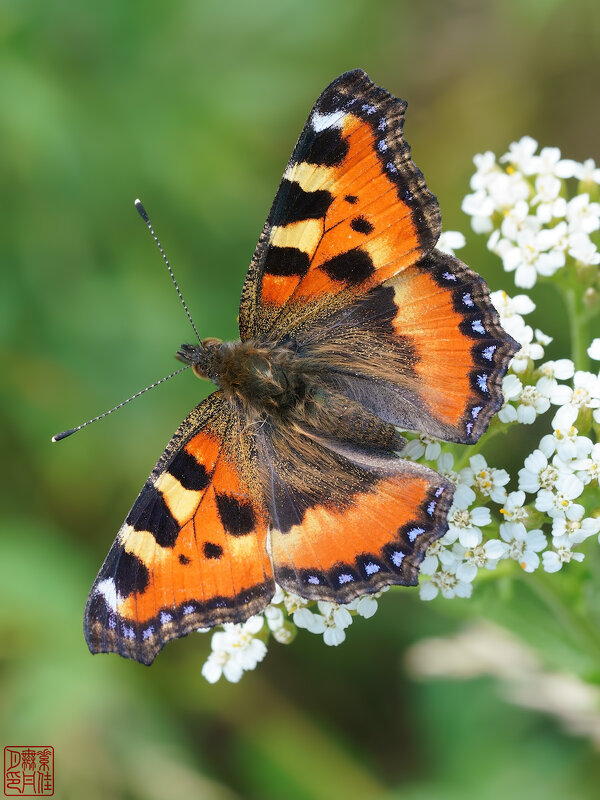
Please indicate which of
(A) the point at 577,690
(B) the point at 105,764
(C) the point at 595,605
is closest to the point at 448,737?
(A) the point at 577,690

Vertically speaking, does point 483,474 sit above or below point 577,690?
above

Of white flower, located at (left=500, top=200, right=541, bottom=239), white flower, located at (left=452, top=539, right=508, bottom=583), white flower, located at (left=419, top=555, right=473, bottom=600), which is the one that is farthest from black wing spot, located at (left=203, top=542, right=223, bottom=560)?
white flower, located at (left=500, top=200, right=541, bottom=239)

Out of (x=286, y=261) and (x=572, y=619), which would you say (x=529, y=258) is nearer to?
(x=286, y=261)

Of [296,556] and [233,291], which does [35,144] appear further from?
[296,556]

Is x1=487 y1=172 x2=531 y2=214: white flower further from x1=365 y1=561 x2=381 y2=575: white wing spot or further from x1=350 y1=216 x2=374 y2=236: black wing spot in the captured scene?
x1=365 y1=561 x2=381 y2=575: white wing spot

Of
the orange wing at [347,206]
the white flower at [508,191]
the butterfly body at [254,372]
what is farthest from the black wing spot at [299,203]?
the white flower at [508,191]

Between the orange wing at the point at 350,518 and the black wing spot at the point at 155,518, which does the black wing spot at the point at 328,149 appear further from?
the black wing spot at the point at 155,518

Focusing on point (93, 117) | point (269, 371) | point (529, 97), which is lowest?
point (269, 371)
